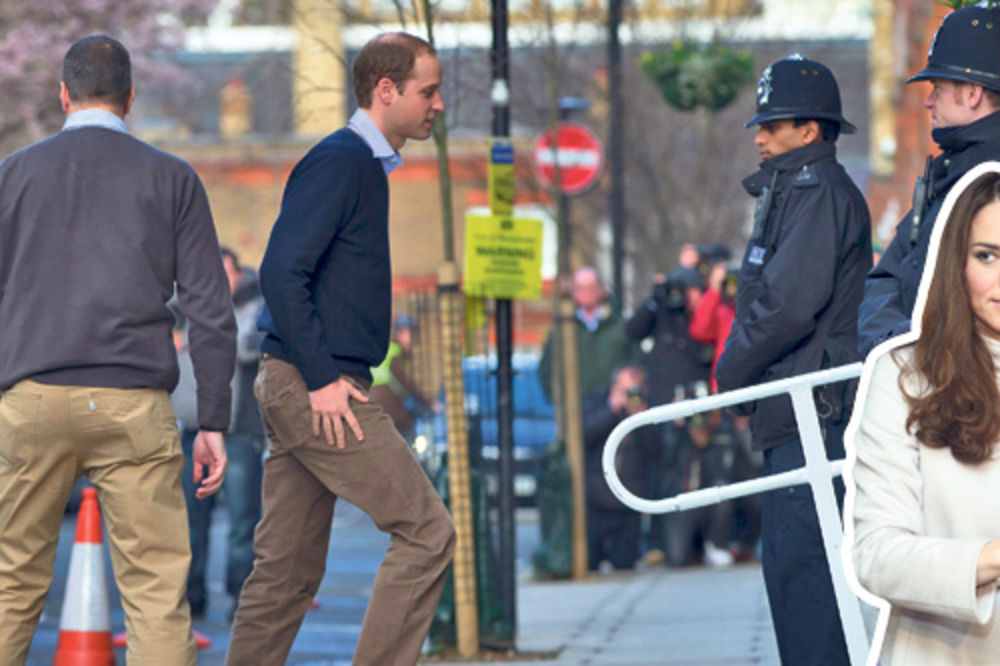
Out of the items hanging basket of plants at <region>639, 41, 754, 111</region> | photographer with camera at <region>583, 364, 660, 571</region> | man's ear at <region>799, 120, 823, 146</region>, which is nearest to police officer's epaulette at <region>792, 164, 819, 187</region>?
man's ear at <region>799, 120, 823, 146</region>

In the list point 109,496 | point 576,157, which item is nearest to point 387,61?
point 109,496

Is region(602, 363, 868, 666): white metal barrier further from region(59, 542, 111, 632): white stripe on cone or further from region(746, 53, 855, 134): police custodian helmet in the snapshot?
region(59, 542, 111, 632): white stripe on cone

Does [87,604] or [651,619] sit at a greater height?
[87,604]

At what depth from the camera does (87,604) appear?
25.7 feet

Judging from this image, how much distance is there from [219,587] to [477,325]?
4.31 metres

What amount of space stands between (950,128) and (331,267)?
192 centimetres

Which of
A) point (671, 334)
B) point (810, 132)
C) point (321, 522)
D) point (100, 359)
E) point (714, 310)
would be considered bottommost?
point (671, 334)

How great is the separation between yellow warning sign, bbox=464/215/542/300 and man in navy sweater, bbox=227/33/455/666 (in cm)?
286

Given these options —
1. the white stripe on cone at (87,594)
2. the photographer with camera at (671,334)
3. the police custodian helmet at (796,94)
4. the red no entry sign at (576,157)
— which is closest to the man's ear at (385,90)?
the police custodian helmet at (796,94)

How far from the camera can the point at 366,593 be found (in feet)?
40.0

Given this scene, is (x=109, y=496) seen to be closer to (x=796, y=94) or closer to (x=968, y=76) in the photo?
(x=796, y=94)

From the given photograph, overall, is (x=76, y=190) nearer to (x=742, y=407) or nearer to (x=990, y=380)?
(x=742, y=407)

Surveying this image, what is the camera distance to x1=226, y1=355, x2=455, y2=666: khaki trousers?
576 cm

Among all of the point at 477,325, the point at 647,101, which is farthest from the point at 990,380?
the point at 647,101
